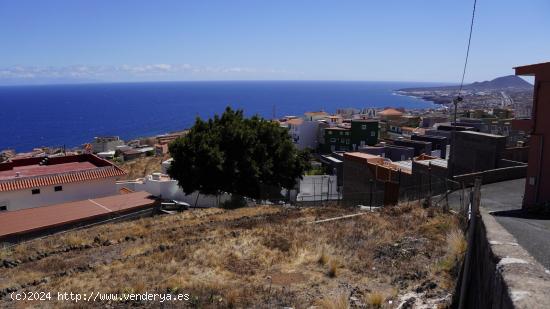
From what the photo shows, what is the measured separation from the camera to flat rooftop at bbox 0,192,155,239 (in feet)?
64.4

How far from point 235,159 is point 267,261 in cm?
1523

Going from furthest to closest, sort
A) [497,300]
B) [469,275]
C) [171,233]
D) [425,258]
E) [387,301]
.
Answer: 1. [171,233]
2. [425,258]
3. [387,301]
4. [469,275]
5. [497,300]

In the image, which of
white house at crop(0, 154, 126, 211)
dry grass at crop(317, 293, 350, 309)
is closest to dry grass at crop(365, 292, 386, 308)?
dry grass at crop(317, 293, 350, 309)

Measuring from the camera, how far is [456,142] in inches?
795

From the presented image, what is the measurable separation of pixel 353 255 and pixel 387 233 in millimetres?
2109

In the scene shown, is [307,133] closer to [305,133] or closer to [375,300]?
[305,133]

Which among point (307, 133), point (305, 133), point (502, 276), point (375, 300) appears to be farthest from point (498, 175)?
point (307, 133)

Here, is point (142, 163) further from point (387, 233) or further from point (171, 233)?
point (387, 233)

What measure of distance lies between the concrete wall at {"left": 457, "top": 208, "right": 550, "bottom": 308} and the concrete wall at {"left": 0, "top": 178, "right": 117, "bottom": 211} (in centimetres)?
2602

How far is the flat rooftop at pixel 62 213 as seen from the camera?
64.4ft

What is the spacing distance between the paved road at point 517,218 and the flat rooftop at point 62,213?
16642 millimetres

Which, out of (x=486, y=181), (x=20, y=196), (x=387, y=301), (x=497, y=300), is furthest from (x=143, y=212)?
(x=497, y=300)

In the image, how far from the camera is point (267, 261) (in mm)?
11938

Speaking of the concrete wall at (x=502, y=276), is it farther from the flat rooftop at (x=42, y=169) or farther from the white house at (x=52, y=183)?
the flat rooftop at (x=42, y=169)
